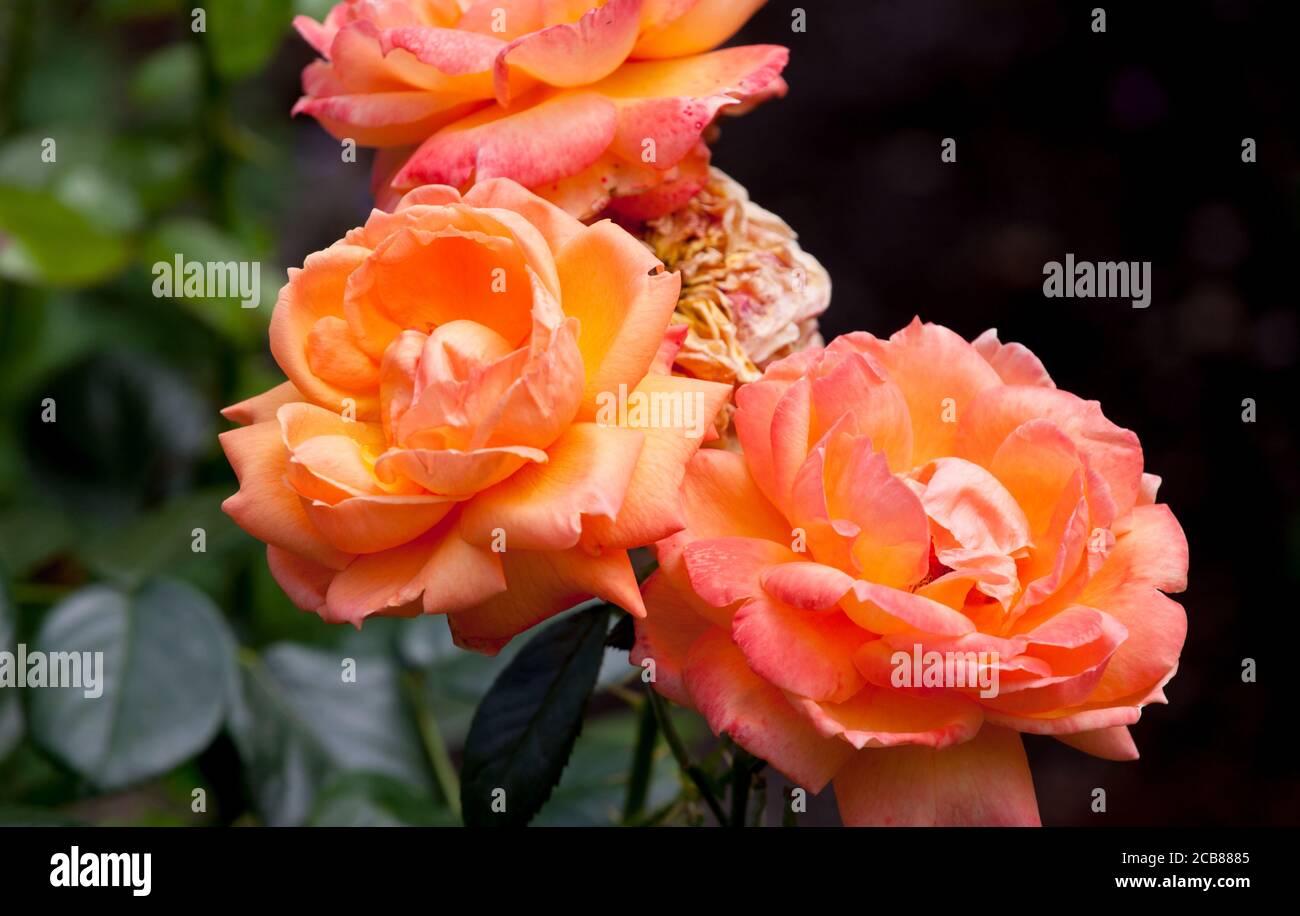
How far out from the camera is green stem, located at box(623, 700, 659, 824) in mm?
768

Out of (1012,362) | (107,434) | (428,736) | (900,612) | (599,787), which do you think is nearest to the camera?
(900,612)

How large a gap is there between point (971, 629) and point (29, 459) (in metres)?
1.09

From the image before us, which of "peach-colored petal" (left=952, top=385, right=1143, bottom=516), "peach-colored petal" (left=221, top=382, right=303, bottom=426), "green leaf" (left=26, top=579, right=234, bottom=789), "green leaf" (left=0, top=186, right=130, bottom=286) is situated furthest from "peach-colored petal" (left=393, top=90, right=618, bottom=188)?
"green leaf" (left=0, top=186, right=130, bottom=286)

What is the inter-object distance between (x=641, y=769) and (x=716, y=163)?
5.87 feet

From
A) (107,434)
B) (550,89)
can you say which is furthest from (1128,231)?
(550,89)

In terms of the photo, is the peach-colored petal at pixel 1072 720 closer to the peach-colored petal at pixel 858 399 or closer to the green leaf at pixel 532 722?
the peach-colored petal at pixel 858 399

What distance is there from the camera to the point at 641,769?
2.56 ft

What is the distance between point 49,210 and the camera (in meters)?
1.16

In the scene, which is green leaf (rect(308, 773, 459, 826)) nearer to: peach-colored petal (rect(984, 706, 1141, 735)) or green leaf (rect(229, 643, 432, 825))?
green leaf (rect(229, 643, 432, 825))

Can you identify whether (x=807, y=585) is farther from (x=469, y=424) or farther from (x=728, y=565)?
(x=469, y=424)

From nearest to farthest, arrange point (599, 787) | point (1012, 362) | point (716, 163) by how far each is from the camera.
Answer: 1. point (1012, 362)
2. point (599, 787)
3. point (716, 163)

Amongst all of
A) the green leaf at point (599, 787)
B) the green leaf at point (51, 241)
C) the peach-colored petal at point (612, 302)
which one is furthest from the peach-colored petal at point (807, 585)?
the green leaf at point (51, 241)

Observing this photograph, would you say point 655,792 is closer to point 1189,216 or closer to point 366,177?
point 1189,216

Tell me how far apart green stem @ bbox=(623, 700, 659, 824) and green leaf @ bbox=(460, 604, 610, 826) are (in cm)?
7
